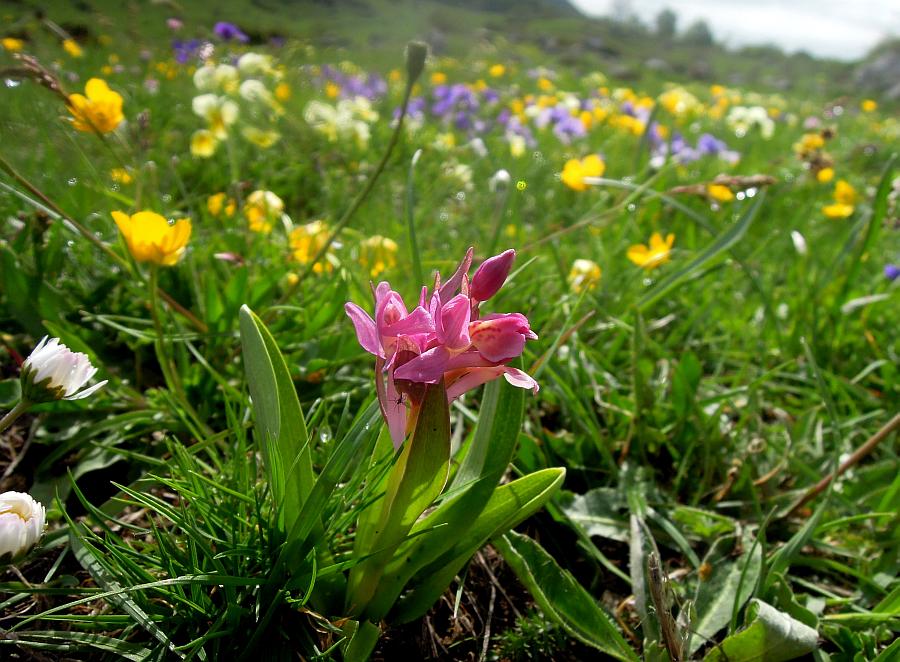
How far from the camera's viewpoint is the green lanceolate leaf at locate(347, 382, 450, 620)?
79 cm

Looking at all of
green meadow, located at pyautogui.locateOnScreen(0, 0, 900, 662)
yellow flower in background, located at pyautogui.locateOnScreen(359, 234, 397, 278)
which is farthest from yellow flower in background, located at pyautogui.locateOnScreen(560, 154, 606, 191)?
yellow flower in background, located at pyautogui.locateOnScreen(359, 234, 397, 278)

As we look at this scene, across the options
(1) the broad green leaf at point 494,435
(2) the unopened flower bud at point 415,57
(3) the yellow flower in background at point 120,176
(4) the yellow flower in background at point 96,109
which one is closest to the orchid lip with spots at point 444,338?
(1) the broad green leaf at point 494,435

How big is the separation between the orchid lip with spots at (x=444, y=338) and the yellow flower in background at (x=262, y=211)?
4.75ft

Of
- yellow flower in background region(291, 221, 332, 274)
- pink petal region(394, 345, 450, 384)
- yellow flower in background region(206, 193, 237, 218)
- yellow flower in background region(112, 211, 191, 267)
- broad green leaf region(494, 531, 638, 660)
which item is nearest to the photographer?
pink petal region(394, 345, 450, 384)

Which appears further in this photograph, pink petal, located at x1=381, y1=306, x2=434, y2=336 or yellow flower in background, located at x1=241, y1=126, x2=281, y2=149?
yellow flower in background, located at x1=241, y1=126, x2=281, y2=149

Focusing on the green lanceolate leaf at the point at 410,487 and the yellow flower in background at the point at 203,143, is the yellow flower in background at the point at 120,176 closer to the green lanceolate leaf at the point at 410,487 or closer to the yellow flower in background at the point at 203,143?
the yellow flower in background at the point at 203,143

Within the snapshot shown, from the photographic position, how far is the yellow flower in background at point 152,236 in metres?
1.23

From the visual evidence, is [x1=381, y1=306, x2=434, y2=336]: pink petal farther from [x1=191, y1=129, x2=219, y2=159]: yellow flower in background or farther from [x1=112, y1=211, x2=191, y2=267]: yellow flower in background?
[x1=191, y1=129, x2=219, y2=159]: yellow flower in background

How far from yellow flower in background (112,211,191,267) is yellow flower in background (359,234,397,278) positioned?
760mm

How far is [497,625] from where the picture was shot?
4.05 feet

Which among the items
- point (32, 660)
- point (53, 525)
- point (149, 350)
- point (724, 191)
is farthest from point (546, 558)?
point (724, 191)

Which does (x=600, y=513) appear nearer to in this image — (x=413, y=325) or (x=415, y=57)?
(x=413, y=325)

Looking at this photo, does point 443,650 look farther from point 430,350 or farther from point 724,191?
point 724,191

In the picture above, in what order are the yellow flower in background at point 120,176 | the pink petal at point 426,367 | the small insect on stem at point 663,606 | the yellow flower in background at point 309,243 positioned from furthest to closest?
the yellow flower in background at point 120,176
the yellow flower in background at point 309,243
the small insect on stem at point 663,606
the pink petal at point 426,367
